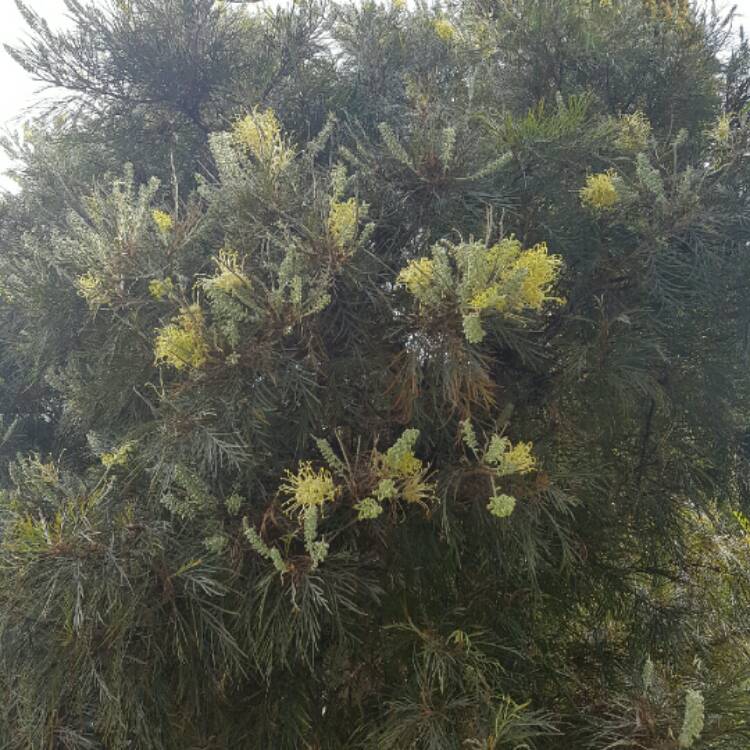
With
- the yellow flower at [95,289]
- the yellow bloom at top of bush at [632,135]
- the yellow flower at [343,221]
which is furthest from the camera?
the yellow bloom at top of bush at [632,135]

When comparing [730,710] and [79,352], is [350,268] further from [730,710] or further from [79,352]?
[730,710]

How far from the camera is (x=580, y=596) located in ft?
8.41

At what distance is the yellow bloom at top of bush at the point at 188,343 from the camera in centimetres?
175

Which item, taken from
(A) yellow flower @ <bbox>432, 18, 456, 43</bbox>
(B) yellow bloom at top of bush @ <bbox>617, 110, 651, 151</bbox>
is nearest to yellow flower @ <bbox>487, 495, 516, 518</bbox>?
(B) yellow bloom at top of bush @ <bbox>617, 110, 651, 151</bbox>

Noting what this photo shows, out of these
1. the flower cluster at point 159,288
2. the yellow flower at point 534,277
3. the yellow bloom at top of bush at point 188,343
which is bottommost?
the yellow flower at point 534,277

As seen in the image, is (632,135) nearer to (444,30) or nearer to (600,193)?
(600,193)

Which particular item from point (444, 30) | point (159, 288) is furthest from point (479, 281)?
point (444, 30)

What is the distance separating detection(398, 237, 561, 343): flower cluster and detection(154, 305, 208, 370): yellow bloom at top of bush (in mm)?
526

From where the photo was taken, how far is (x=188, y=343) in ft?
5.77

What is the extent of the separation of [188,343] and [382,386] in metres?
0.61

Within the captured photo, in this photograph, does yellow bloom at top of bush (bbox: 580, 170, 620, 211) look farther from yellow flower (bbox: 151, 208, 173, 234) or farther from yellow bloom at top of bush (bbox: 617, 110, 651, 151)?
yellow flower (bbox: 151, 208, 173, 234)

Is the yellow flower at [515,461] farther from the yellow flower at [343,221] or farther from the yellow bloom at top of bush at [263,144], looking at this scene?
the yellow bloom at top of bush at [263,144]

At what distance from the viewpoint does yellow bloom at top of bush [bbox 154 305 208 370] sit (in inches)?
68.9

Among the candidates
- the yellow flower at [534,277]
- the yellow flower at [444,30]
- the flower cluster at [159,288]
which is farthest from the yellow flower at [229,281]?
the yellow flower at [444,30]
